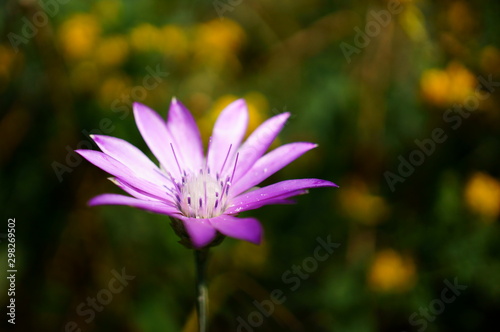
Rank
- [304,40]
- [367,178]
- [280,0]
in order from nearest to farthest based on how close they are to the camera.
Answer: [367,178], [304,40], [280,0]

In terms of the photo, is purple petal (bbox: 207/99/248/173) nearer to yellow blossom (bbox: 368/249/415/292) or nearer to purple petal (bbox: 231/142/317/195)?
purple petal (bbox: 231/142/317/195)

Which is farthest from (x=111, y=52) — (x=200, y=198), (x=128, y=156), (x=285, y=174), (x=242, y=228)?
(x=242, y=228)

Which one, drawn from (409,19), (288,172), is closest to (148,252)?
(288,172)

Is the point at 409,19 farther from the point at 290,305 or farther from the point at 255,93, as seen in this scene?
the point at 290,305

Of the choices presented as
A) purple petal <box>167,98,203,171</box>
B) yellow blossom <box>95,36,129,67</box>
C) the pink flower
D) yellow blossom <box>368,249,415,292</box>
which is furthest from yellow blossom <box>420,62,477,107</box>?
yellow blossom <box>95,36,129,67</box>

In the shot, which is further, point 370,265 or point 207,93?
point 207,93

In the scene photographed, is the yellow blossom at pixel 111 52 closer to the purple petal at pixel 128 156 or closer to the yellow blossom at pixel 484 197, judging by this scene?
the purple petal at pixel 128 156

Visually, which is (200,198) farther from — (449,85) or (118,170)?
(449,85)
